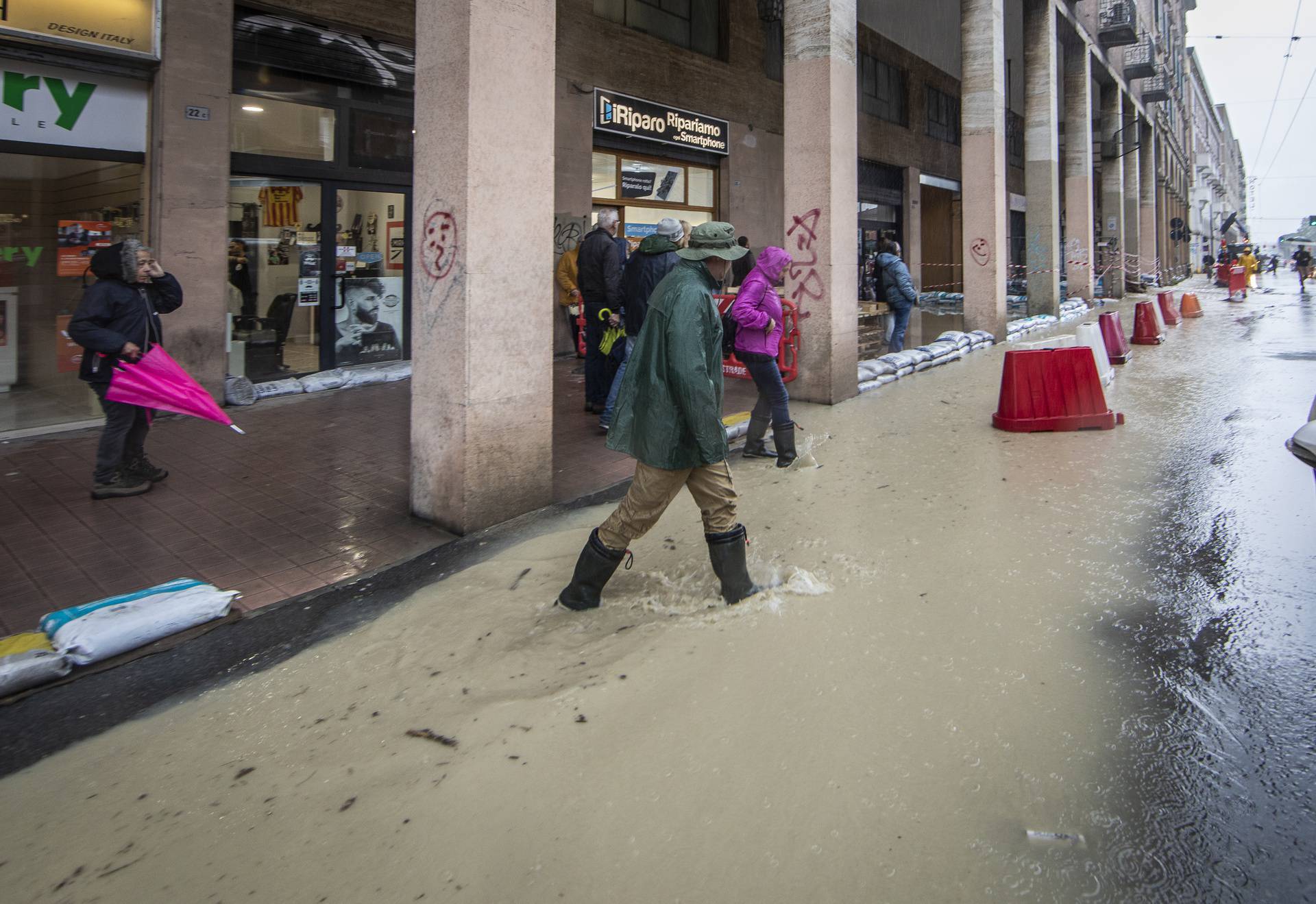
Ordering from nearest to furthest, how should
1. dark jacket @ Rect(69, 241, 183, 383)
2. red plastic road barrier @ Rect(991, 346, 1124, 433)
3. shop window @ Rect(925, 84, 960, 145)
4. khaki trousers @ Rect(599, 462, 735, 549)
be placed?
khaki trousers @ Rect(599, 462, 735, 549) < dark jacket @ Rect(69, 241, 183, 383) < red plastic road barrier @ Rect(991, 346, 1124, 433) < shop window @ Rect(925, 84, 960, 145)

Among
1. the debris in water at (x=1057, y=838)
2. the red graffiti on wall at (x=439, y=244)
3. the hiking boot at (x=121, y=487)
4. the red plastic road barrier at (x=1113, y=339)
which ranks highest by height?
the red plastic road barrier at (x=1113, y=339)

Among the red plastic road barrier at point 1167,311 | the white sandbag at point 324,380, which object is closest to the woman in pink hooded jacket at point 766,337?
the white sandbag at point 324,380

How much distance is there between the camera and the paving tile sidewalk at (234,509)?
4539mm

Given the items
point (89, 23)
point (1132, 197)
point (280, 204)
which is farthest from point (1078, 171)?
point (89, 23)

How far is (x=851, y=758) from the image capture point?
283 cm

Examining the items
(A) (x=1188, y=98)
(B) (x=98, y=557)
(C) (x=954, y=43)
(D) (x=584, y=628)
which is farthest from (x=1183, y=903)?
(A) (x=1188, y=98)

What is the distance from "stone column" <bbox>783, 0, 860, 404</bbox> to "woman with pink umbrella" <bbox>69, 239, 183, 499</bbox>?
616 centimetres

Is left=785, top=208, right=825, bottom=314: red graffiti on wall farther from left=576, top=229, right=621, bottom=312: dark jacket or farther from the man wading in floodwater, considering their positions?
the man wading in floodwater

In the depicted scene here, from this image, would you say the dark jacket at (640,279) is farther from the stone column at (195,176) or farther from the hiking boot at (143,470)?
the stone column at (195,176)

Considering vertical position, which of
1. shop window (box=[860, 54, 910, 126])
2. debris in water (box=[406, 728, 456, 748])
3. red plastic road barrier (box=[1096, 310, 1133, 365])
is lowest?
debris in water (box=[406, 728, 456, 748])

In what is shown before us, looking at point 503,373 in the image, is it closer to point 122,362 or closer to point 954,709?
point 122,362

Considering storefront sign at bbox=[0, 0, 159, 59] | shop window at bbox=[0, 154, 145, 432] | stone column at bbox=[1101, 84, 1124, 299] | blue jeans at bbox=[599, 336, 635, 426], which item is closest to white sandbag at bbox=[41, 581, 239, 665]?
blue jeans at bbox=[599, 336, 635, 426]

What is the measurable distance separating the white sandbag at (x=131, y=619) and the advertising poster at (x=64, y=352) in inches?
206

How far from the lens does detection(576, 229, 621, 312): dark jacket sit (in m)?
8.04
